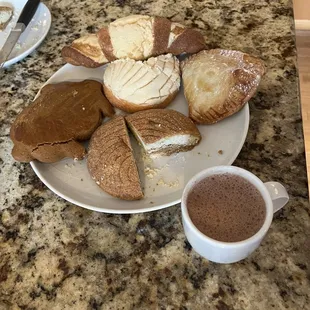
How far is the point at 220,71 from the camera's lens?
0.85 meters

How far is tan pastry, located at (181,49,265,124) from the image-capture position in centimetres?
84

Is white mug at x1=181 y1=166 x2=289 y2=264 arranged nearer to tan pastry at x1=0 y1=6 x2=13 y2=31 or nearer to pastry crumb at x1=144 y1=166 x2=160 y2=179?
pastry crumb at x1=144 y1=166 x2=160 y2=179

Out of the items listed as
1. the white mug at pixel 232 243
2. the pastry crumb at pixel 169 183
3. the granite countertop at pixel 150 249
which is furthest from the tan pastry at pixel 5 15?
the white mug at pixel 232 243

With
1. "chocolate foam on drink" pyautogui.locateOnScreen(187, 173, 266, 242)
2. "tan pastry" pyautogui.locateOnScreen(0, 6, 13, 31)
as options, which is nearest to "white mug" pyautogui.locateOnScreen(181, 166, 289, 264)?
"chocolate foam on drink" pyautogui.locateOnScreen(187, 173, 266, 242)

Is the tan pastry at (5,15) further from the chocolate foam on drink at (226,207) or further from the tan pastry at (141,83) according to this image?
the chocolate foam on drink at (226,207)

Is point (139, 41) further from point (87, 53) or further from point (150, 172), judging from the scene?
point (150, 172)

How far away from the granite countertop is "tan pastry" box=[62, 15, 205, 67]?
0.17m

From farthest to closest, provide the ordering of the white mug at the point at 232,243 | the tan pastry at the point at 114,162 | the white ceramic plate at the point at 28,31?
the white ceramic plate at the point at 28,31 → the tan pastry at the point at 114,162 → the white mug at the point at 232,243

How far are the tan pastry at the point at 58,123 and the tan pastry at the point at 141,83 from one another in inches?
1.4

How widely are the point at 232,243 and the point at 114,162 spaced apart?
0.26m

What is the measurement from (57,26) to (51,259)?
64 cm

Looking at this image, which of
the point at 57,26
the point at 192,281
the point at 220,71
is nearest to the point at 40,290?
the point at 192,281

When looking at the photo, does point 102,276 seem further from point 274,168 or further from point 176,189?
point 274,168

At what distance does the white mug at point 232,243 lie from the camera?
60 cm
